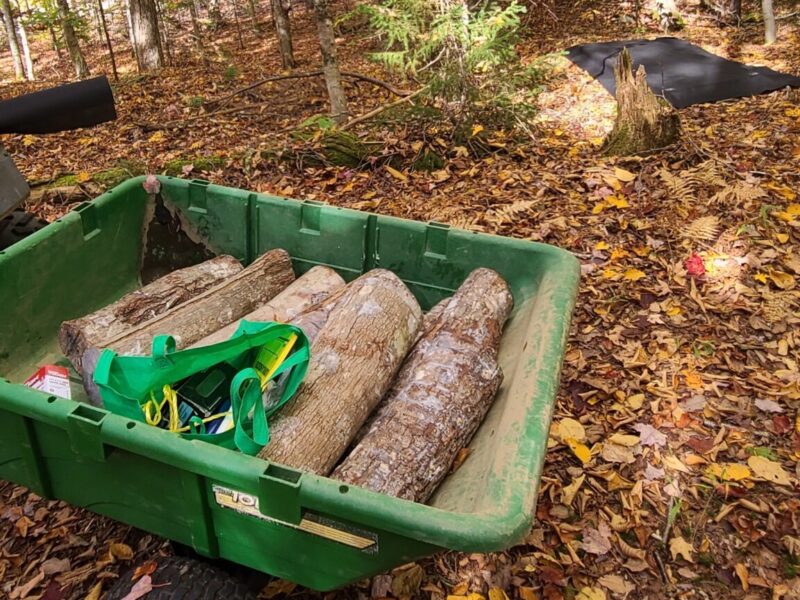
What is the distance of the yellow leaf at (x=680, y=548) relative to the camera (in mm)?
2396

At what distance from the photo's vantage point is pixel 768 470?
105 inches

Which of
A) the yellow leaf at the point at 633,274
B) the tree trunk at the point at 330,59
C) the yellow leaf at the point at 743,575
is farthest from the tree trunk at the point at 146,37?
the yellow leaf at the point at 743,575

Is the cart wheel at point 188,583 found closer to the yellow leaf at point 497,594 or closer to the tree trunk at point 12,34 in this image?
the yellow leaf at point 497,594

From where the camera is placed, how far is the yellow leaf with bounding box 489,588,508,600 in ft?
7.44

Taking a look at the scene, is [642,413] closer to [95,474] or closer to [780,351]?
[780,351]

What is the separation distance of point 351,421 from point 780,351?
8.10 feet

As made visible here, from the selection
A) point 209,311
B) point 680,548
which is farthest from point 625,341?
point 209,311

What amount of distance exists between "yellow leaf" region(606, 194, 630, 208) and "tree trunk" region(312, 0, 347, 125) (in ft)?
9.63

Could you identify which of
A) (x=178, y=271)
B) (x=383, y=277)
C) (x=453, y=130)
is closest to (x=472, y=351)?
(x=383, y=277)

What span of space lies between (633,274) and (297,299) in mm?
2173

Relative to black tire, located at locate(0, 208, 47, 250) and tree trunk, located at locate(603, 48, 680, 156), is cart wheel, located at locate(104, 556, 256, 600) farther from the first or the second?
tree trunk, located at locate(603, 48, 680, 156)

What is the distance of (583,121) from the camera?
6.13 meters

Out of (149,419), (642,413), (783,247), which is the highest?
(149,419)

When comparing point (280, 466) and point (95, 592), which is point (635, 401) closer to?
point (280, 466)
